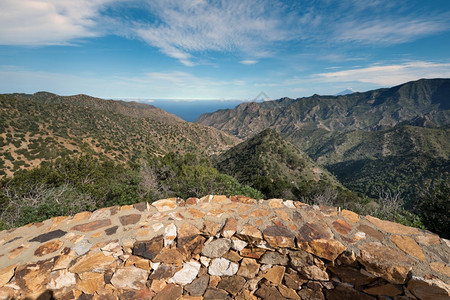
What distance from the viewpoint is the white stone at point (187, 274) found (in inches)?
114

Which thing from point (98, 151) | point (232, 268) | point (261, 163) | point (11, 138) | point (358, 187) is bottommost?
point (358, 187)

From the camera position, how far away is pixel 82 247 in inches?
115

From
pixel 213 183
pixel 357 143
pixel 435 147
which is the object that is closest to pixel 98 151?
pixel 213 183

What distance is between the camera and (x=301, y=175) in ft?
193

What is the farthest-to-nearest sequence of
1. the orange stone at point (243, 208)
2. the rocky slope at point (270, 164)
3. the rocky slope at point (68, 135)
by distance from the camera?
the rocky slope at point (270, 164) < the rocky slope at point (68, 135) < the orange stone at point (243, 208)

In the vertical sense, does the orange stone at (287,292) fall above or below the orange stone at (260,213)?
below

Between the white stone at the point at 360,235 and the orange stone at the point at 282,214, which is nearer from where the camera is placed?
the white stone at the point at 360,235

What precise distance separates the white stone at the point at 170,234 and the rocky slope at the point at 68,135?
32.2 meters

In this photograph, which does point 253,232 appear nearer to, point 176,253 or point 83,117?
point 176,253

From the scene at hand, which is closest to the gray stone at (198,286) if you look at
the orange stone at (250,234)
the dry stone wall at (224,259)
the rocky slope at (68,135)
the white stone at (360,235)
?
the dry stone wall at (224,259)

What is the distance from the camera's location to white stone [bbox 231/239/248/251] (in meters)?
3.10

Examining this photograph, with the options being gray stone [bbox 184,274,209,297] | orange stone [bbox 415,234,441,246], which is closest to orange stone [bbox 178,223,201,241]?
gray stone [bbox 184,274,209,297]

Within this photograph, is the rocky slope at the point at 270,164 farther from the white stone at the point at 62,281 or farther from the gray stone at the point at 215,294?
the white stone at the point at 62,281

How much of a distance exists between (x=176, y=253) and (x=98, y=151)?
42743 millimetres
